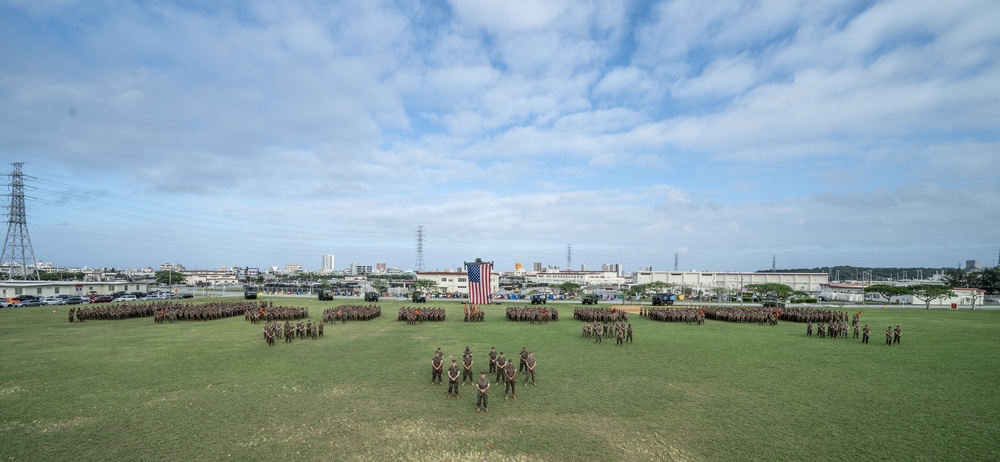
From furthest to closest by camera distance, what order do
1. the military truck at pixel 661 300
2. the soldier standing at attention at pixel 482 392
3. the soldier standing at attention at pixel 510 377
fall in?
the military truck at pixel 661 300 → the soldier standing at attention at pixel 510 377 → the soldier standing at attention at pixel 482 392

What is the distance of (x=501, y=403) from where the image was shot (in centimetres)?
1477

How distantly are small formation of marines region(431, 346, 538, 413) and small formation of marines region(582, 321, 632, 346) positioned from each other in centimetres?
921

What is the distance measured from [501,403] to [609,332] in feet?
55.0

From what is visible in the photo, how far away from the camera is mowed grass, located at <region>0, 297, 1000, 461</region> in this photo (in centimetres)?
1106

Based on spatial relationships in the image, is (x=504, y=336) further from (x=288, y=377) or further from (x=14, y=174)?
(x=14, y=174)

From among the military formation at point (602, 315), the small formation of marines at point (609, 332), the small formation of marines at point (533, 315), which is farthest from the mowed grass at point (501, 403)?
the small formation of marines at point (533, 315)

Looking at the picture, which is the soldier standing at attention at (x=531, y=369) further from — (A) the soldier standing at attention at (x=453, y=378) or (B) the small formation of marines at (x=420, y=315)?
(B) the small formation of marines at (x=420, y=315)

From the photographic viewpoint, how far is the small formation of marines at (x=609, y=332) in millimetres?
26141

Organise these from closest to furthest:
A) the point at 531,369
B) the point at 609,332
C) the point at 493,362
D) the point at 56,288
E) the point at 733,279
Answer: the point at 531,369 → the point at 493,362 → the point at 609,332 → the point at 56,288 → the point at 733,279

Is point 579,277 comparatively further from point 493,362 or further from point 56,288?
point 493,362

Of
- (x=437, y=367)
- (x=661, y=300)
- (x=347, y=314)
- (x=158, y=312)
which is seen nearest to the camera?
(x=437, y=367)

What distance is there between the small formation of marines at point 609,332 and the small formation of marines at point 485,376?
9213 mm

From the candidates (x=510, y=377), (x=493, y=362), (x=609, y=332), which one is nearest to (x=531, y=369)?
(x=510, y=377)

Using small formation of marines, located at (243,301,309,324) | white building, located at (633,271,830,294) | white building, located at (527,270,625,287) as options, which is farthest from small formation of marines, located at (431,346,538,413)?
white building, located at (527,270,625,287)
